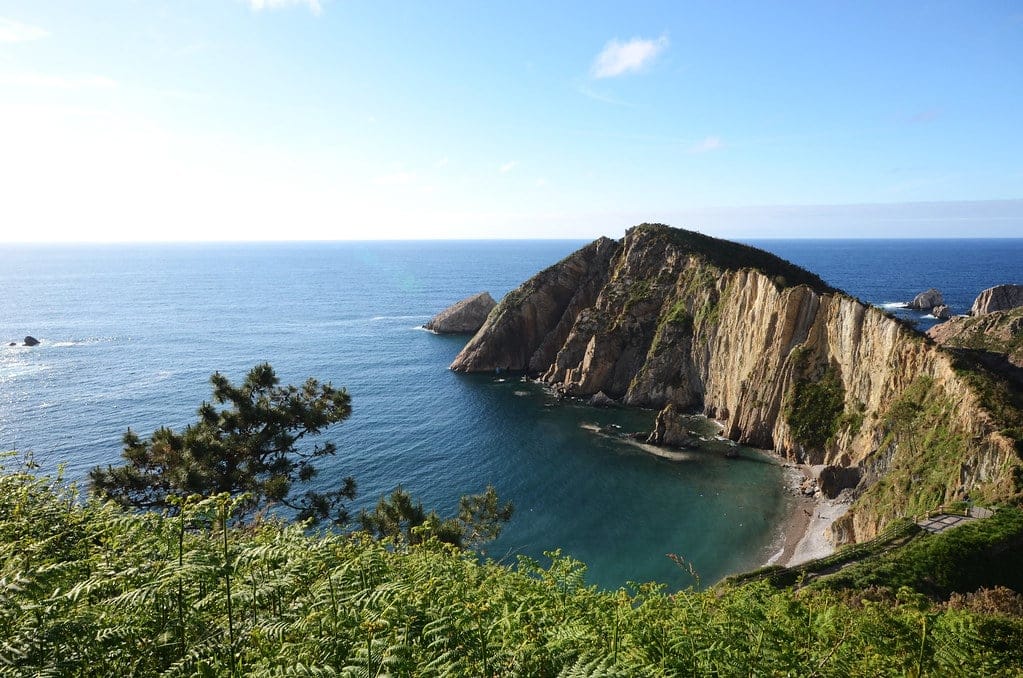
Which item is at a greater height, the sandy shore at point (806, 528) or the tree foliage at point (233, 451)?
the tree foliage at point (233, 451)

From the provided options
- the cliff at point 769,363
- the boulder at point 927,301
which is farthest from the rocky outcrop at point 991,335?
the boulder at point 927,301

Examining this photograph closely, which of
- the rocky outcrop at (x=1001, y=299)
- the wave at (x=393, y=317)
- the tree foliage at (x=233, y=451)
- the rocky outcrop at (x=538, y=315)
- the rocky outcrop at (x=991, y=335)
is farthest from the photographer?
the wave at (x=393, y=317)

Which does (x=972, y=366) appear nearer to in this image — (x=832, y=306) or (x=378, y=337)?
(x=832, y=306)

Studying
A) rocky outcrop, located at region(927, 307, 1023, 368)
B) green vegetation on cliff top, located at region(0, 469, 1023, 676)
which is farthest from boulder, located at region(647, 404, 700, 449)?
green vegetation on cliff top, located at region(0, 469, 1023, 676)

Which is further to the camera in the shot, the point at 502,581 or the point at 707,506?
the point at 707,506

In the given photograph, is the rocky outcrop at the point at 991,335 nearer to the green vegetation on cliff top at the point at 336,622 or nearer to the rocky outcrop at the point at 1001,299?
the rocky outcrop at the point at 1001,299

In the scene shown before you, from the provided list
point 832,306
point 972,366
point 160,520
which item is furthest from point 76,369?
point 972,366
